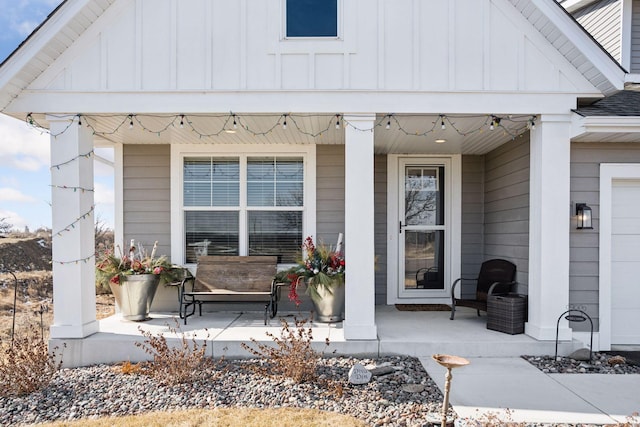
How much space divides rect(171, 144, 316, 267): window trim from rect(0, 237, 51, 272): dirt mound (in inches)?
315

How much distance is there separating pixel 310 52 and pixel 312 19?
402 millimetres

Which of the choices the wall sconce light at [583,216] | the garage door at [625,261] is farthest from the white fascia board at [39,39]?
the garage door at [625,261]

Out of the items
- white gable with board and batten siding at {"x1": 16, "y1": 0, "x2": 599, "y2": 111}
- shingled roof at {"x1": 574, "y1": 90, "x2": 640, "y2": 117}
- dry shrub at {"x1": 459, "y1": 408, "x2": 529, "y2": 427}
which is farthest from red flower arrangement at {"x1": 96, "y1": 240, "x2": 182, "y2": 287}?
shingled roof at {"x1": 574, "y1": 90, "x2": 640, "y2": 117}

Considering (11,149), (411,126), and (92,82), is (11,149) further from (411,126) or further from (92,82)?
(411,126)

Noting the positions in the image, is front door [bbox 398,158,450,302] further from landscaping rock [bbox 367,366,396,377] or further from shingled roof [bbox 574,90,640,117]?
landscaping rock [bbox 367,366,396,377]

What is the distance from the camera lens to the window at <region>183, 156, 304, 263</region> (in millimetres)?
5945

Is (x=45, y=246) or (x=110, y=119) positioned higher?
(x=110, y=119)

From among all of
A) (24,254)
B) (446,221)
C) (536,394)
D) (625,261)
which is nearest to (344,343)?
(536,394)

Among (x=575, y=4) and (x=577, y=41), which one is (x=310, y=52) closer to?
(x=577, y=41)

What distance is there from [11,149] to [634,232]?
19.1 m

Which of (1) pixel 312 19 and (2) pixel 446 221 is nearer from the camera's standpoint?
(1) pixel 312 19

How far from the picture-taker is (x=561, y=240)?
14.4 ft

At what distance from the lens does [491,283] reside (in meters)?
5.42

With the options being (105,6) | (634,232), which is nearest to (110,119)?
(105,6)
